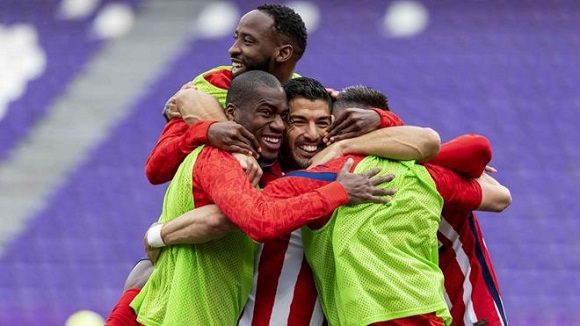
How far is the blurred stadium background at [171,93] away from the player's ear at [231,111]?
355 centimetres

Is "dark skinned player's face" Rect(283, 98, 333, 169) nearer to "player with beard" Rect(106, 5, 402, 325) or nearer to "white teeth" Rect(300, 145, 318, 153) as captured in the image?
"white teeth" Rect(300, 145, 318, 153)

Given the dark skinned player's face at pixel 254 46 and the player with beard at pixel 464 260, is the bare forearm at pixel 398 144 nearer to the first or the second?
the player with beard at pixel 464 260

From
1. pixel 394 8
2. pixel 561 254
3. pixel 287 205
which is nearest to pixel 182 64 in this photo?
pixel 394 8

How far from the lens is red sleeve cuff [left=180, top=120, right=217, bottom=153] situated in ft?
12.9

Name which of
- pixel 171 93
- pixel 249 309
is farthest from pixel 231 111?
pixel 171 93

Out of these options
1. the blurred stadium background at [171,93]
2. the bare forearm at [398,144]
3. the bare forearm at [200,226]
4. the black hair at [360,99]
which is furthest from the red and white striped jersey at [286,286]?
the blurred stadium background at [171,93]

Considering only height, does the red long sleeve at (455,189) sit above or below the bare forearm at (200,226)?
above

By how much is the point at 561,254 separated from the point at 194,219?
395cm

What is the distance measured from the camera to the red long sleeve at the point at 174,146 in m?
3.97

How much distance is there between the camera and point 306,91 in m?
4.07

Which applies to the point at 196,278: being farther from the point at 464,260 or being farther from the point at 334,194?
the point at 464,260

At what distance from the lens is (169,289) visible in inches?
156

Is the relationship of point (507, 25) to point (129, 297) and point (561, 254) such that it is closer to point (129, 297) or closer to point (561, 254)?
point (561, 254)

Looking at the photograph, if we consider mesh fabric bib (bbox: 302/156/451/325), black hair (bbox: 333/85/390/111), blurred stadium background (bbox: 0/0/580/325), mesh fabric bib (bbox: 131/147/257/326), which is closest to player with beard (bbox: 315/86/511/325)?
black hair (bbox: 333/85/390/111)
